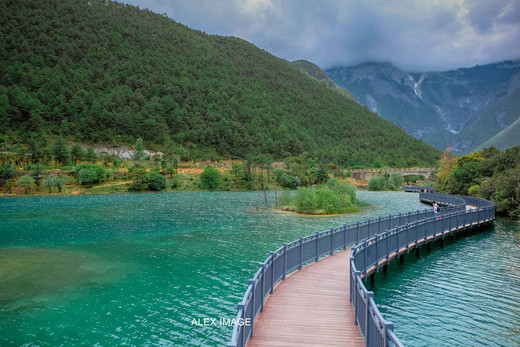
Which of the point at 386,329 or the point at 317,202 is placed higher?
the point at 386,329

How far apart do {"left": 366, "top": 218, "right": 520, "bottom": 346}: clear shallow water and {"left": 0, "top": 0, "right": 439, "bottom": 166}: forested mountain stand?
326 ft

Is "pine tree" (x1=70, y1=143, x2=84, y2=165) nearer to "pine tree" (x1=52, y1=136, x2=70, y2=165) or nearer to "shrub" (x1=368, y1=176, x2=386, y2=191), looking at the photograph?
"pine tree" (x1=52, y1=136, x2=70, y2=165)

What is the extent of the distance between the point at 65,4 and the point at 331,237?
757 ft

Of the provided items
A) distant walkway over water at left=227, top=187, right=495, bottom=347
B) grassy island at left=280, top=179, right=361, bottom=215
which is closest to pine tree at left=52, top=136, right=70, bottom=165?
grassy island at left=280, top=179, right=361, bottom=215

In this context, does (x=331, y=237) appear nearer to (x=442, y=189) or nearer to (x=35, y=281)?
(x=35, y=281)

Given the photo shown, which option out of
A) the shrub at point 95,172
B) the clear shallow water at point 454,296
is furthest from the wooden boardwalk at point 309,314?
the shrub at point 95,172

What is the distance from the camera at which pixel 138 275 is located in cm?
1859

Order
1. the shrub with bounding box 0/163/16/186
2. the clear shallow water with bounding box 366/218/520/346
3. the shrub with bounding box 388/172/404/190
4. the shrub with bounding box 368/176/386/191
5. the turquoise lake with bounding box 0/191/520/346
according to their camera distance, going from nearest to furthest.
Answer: the clear shallow water with bounding box 366/218/520/346 → the turquoise lake with bounding box 0/191/520/346 → the shrub with bounding box 0/163/16/186 → the shrub with bounding box 368/176/386/191 → the shrub with bounding box 388/172/404/190

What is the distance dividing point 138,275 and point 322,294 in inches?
452

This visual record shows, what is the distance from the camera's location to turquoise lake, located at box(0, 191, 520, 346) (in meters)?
12.0

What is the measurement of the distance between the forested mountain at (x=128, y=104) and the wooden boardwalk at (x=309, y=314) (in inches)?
4234

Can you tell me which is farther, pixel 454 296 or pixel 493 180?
pixel 493 180

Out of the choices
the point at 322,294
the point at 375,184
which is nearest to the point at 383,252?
the point at 322,294

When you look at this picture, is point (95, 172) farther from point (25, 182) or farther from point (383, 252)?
point (383, 252)
